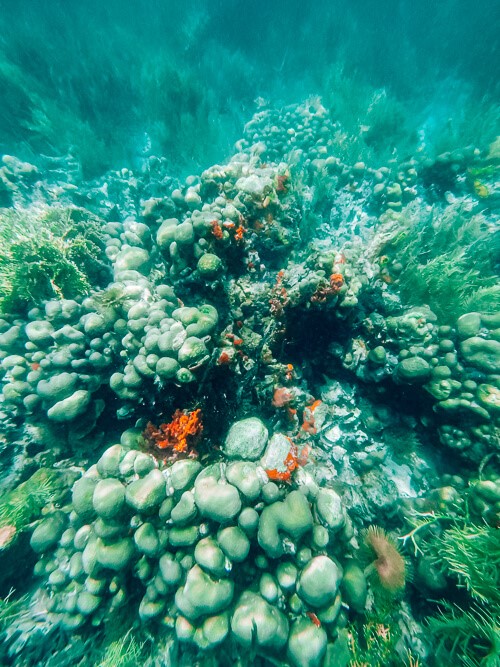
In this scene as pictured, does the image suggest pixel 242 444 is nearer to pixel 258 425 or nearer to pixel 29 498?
pixel 258 425

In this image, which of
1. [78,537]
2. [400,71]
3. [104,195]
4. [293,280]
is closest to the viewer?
[78,537]

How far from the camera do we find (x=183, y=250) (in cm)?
404

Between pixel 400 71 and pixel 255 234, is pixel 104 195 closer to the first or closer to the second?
pixel 255 234

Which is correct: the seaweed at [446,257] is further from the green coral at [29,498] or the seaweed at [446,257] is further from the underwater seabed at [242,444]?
the green coral at [29,498]

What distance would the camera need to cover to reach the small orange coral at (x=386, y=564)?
2943 millimetres

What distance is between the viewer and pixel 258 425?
3.23m

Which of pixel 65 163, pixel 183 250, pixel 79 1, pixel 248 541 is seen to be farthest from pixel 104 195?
pixel 79 1

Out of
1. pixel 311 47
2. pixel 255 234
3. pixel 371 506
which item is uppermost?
pixel 311 47

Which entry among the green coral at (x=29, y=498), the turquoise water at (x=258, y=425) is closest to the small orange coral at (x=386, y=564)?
the turquoise water at (x=258, y=425)

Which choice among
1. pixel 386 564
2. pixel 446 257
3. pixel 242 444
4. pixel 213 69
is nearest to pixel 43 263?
pixel 242 444

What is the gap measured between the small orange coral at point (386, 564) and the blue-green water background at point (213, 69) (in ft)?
38.3

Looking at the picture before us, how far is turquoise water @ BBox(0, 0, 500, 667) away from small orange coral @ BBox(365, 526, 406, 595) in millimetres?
18

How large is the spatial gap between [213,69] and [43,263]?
15.7 meters

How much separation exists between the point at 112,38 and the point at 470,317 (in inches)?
704
